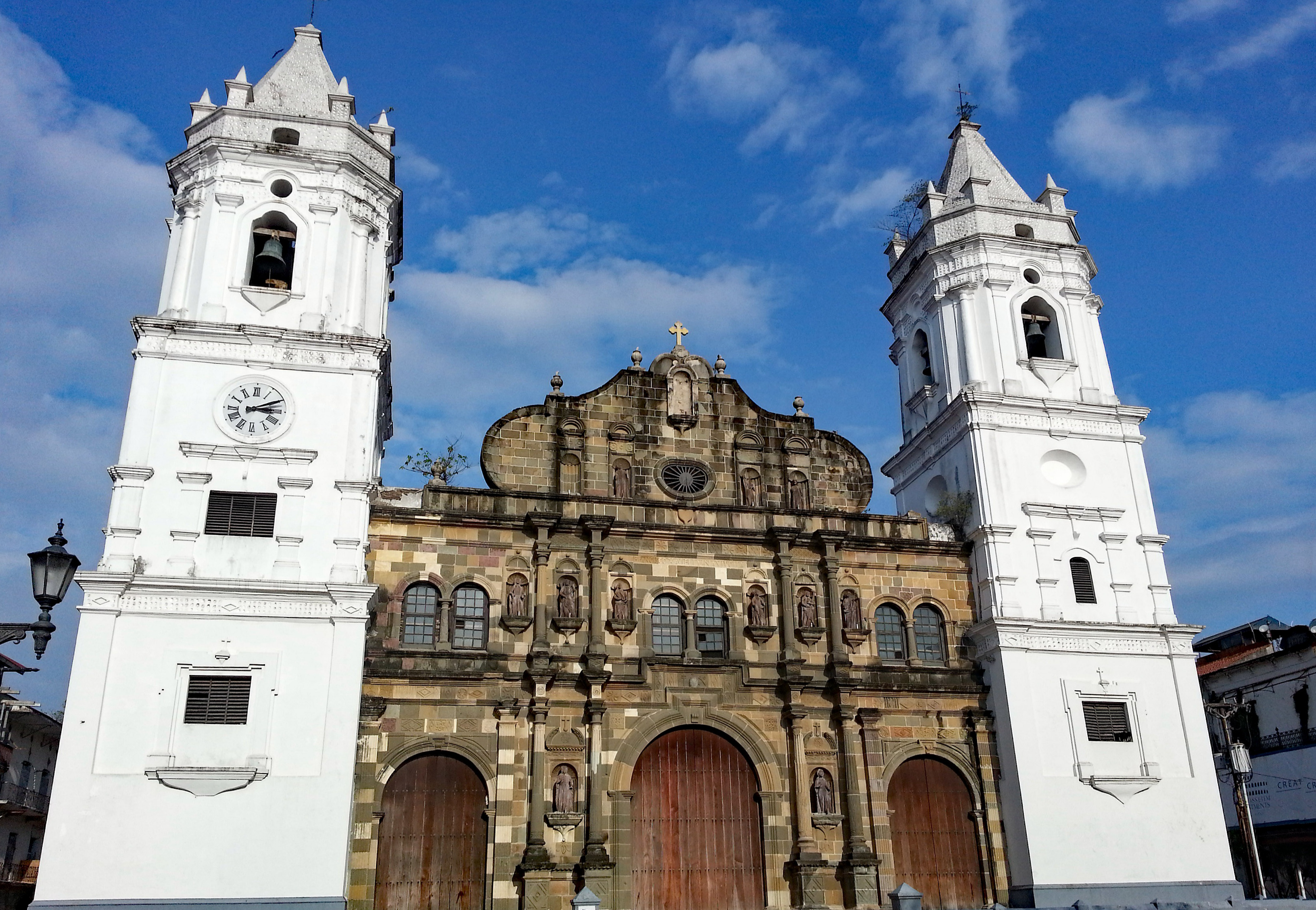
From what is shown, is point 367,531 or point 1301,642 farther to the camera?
point 1301,642

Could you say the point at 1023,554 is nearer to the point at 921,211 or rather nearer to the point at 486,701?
the point at 921,211

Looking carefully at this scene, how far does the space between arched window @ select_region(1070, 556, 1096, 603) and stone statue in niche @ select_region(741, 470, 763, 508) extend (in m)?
8.12

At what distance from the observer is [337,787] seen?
845 inches

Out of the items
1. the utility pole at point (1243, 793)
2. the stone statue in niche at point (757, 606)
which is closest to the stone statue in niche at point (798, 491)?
the stone statue in niche at point (757, 606)

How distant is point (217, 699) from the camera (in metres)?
21.8

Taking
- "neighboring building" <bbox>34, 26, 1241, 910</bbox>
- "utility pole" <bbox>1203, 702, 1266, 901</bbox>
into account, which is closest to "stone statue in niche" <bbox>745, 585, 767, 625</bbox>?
"neighboring building" <bbox>34, 26, 1241, 910</bbox>

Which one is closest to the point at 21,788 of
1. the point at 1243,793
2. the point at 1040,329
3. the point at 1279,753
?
the point at 1040,329

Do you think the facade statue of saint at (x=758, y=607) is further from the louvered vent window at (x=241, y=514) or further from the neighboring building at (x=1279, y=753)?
the neighboring building at (x=1279, y=753)

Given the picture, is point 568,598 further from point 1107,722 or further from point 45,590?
point 45,590

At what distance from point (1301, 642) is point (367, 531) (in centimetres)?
2965

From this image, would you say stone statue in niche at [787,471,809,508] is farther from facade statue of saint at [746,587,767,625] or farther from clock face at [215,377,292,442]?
clock face at [215,377,292,442]

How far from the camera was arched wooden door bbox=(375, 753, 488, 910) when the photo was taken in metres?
22.3

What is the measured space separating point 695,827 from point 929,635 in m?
7.80

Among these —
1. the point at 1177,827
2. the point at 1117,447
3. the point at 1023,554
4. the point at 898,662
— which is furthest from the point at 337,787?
the point at 1117,447
